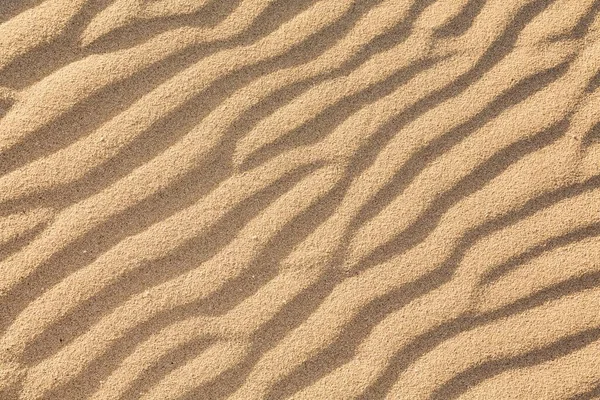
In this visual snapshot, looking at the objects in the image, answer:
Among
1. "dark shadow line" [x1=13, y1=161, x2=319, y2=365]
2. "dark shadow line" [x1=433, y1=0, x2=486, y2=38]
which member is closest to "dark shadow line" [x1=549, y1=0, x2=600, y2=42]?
"dark shadow line" [x1=433, y1=0, x2=486, y2=38]

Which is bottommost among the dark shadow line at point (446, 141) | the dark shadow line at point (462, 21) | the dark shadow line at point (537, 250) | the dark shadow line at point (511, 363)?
the dark shadow line at point (511, 363)

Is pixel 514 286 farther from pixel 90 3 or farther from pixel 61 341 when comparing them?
pixel 90 3

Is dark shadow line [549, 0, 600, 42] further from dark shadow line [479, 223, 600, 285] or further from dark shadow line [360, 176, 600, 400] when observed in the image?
dark shadow line [479, 223, 600, 285]

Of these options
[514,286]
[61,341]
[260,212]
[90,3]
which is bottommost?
[61,341]

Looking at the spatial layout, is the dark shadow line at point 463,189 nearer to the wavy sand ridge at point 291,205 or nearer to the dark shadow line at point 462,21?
the wavy sand ridge at point 291,205

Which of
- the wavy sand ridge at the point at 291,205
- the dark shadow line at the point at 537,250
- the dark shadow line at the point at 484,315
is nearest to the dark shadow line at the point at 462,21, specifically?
the wavy sand ridge at the point at 291,205

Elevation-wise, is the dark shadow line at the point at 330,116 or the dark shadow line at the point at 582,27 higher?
the dark shadow line at the point at 582,27

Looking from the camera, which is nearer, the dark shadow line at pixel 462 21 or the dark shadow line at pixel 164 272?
the dark shadow line at pixel 164 272

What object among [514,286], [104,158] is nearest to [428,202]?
[514,286]
